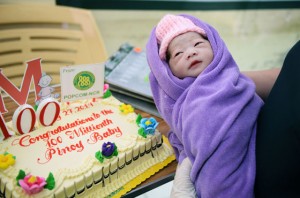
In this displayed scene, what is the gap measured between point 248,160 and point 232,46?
8.36 feet

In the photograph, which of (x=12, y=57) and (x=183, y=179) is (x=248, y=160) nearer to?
(x=183, y=179)

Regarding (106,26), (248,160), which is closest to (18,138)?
(248,160)

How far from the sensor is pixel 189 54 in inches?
38.0

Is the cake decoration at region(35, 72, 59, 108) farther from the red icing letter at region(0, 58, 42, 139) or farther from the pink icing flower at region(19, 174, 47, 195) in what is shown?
the pink icing flower at region(19, 174, 47, 195)

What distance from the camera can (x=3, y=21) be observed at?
5.22 ft

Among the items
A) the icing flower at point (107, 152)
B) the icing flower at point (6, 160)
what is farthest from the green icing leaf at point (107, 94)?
the icing flower at point (6, 160)

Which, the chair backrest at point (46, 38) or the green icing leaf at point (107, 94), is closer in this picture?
the green icing leaf at point (107, 94)

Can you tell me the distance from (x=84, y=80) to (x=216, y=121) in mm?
554

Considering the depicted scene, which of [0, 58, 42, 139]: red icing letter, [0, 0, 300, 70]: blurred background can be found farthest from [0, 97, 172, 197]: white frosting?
[0, 0, 300, 70]: blurred background

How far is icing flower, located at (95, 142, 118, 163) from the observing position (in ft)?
3.02

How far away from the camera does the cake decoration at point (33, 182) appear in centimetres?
79

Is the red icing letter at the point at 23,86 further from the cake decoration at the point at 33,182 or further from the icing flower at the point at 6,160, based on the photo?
the cake decoration at the point at 33,182

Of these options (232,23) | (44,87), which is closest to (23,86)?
(44,87)

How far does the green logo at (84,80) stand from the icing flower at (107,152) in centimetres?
30
